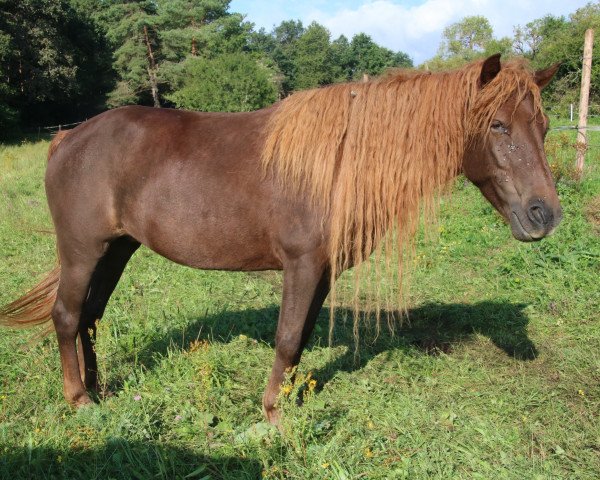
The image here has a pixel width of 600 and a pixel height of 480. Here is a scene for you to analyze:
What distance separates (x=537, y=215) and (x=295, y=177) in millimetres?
1362

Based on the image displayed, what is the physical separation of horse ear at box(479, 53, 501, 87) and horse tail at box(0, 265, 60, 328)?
3.33 m

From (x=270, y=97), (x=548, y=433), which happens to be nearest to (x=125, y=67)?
(x=270, y=97)

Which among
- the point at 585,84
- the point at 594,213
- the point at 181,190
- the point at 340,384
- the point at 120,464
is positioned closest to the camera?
the point at 120,464

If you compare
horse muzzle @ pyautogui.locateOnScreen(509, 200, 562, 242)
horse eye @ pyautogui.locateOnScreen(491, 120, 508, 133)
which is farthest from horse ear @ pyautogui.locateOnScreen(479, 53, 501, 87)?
horse muzzle @ pyautogui.locateOnScreen(509, 200, 562, 242)

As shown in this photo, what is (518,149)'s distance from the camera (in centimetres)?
257

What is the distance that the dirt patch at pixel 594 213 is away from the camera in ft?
20.4

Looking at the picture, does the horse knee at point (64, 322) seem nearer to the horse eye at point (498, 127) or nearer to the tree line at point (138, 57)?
the horse eye at point (498, 127)

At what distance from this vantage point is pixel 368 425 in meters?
2.98

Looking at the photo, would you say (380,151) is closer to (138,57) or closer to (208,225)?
(208,225)

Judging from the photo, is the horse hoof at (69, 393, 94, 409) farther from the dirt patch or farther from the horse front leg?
the dirt patch

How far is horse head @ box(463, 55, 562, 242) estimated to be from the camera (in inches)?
99.9

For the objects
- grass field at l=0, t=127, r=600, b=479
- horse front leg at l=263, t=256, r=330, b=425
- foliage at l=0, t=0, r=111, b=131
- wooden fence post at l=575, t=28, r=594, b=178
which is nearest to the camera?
grass field at l=0, t=127, r=600, b=479

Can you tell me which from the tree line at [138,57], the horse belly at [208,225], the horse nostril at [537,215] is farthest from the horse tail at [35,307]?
the tree line at [138,57]

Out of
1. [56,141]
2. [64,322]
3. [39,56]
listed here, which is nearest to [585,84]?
[56,141]
